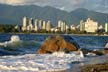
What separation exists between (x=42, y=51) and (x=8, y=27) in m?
161

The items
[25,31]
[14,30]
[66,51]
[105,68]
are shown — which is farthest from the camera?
[25,31]

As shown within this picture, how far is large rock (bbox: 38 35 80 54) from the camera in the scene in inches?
1329

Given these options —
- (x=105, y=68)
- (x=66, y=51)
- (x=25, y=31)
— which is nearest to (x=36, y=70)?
(x=105, y=68)

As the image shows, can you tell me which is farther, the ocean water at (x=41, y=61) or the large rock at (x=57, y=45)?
the large rock at (x=57, y=45)

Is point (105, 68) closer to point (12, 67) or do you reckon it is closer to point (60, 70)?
point (60, 70)

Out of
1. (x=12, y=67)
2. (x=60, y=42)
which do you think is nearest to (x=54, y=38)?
(x=60, y=42)

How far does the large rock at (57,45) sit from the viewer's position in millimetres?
33750

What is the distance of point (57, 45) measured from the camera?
34250mm

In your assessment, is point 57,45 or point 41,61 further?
point 57,45

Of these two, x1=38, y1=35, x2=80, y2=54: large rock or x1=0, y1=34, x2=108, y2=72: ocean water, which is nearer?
x1=0, y1=34, x2=108, y2=72: ocean water

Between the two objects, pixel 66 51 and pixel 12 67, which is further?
pixel 66 51

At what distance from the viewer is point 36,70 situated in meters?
17.9

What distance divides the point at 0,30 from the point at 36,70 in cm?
17099

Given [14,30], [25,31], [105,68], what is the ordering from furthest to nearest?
[25,31] → [14,30] → [105,68]
